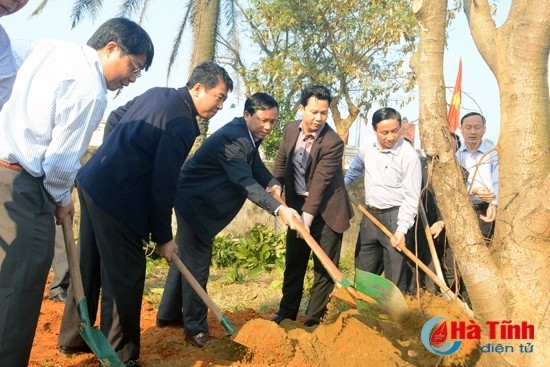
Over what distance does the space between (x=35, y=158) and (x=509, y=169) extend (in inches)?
90.8

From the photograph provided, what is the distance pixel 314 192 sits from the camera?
504 centimetres

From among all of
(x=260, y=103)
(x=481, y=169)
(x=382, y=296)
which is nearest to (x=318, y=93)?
(x=260, y=103)

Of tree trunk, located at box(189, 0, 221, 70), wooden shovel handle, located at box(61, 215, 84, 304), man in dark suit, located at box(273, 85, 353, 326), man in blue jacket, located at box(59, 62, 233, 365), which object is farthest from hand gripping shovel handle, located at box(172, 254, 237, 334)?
tree trunk, located at box(189, 0, 221, 70)

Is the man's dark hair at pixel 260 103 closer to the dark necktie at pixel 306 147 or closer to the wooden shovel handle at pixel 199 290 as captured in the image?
the dark necktie at pixel 306 147

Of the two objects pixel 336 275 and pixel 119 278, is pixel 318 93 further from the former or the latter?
pixel 119 278

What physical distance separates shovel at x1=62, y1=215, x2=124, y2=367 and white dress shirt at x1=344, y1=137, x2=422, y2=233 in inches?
97.5

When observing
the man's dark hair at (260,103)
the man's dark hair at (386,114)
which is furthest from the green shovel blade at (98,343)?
the man's dark hair at (386,114)

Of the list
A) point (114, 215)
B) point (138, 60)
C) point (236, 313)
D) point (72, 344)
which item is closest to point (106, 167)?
point (114, 215)

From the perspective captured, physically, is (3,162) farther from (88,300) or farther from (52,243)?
(88,300)

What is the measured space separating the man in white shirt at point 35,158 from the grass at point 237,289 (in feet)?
9.75

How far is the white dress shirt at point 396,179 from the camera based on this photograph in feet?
17.0

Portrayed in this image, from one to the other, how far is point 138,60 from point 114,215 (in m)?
0.93

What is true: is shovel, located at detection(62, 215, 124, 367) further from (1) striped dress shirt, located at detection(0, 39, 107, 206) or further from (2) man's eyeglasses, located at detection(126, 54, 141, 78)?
(2) man's eyeglasses, located at detection(126, 54, 141, 78)

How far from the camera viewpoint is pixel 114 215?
12.3 feet
